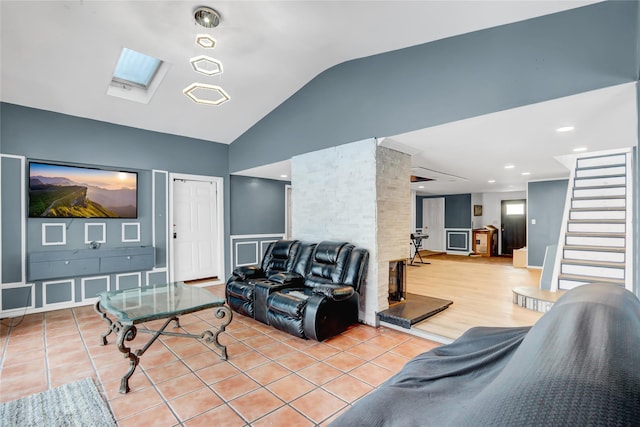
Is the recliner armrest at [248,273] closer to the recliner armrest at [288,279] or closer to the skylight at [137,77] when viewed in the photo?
the recliner armrest at [288,279]

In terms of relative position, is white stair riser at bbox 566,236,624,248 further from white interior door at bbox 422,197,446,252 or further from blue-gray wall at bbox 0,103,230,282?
white interior door at bbox 422,197,446,252

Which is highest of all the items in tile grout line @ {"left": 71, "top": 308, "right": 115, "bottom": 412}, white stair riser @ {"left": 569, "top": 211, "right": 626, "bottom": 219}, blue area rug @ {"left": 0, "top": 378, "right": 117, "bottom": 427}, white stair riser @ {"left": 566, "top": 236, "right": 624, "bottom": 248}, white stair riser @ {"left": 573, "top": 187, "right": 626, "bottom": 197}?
white stair riser @ {"left": 573, "top": 187, "right": 626, "bottom": 197}

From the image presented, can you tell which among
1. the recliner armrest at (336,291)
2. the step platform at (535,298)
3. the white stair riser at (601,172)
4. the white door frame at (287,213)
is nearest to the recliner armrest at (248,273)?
the recliner armrest at (336,291)

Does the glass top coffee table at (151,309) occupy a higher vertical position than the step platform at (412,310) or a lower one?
higher

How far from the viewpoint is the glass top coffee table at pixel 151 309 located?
245cm

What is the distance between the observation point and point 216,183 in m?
6.26

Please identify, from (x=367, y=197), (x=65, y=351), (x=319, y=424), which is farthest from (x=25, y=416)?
→ (x=367, y=197)

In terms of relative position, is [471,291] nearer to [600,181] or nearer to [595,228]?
[595,228]

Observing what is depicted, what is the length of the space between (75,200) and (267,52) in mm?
3652

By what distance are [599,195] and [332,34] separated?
4.78 m

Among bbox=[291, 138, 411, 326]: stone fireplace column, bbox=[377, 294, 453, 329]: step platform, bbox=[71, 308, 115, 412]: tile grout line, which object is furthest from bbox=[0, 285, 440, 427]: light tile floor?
bbox=[291, 138, 411, 326]: stone fireplace column

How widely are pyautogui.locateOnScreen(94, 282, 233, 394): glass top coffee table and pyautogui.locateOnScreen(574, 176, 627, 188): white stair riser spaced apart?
5721 millimetres

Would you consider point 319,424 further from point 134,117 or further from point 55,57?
point 134,117

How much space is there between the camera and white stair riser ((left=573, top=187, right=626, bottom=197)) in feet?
15.1
